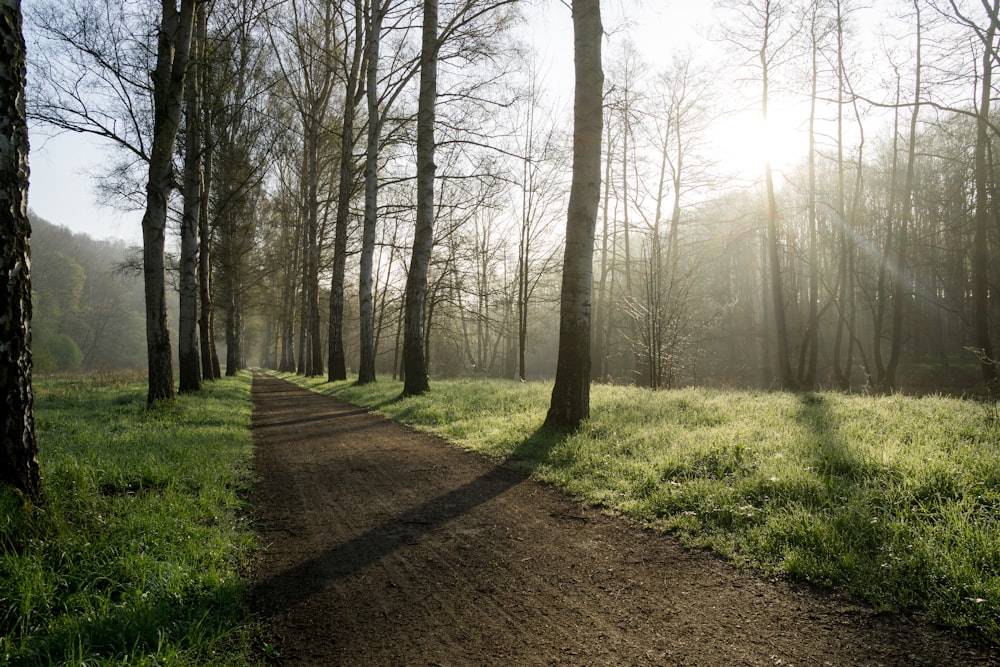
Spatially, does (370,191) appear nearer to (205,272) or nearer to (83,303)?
(205,272)

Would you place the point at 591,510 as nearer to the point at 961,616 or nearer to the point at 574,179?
the point at 961,616

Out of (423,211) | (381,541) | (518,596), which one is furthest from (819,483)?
(423,211)

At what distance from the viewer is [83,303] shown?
66438mm

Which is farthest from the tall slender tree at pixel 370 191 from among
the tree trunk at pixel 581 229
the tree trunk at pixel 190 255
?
the tree trunk at pixel 581 229

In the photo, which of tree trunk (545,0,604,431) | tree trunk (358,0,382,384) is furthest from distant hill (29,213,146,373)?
tree trunk (545,0,604,431)

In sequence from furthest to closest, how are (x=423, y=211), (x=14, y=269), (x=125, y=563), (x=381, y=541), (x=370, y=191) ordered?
(x=370, y=191)
(x=423, y=211)
(x=381, y=541)
(x=14, y=269)
(x=125, y=563)

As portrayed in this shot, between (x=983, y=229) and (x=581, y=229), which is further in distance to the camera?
(x=983, y=229)

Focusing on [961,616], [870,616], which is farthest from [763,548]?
[961,616]

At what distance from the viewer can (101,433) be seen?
5.99 metres

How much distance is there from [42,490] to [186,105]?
465 inches

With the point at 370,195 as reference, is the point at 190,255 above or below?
below

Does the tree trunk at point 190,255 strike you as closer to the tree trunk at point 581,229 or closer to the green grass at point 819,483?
the green grass at point 819,483

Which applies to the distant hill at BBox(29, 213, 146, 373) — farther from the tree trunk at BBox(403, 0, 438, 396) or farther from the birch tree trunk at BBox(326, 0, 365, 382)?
the tree trunk at BBox(403, 0, 438, 396)

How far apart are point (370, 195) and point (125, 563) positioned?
1333 cm
